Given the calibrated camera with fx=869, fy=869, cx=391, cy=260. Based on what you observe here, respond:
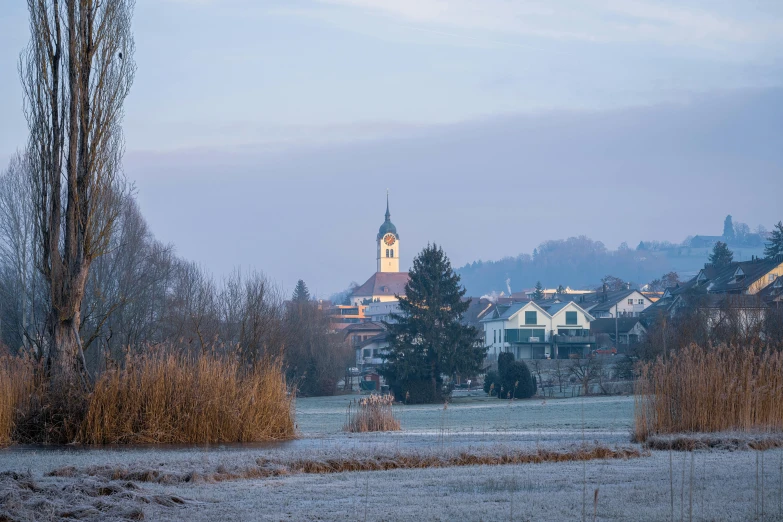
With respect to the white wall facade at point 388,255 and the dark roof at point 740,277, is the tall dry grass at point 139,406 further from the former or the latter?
the white wall facade at point 388,255

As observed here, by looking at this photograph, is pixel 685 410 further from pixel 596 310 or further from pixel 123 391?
pixel 596 310

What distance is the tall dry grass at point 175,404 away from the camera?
11891 millimetres

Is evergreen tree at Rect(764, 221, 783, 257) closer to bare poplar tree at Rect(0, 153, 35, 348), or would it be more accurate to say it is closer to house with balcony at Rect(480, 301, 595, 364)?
house with balcony at Rect(480, 301, 595, 364)

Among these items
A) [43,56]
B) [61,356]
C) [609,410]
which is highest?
[43,56]

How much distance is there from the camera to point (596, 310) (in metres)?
87.3

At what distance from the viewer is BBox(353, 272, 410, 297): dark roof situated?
543 ft

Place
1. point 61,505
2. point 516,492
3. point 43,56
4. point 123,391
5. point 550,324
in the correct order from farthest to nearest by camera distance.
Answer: point 550,324, point 43,56, point 123,391, point 516,492, point 61,505

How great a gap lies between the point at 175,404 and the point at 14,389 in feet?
7.16

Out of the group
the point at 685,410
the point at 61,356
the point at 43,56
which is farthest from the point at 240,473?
the point at 43,56

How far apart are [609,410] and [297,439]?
49.3ft

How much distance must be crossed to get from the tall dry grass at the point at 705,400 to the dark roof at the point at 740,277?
5093cm

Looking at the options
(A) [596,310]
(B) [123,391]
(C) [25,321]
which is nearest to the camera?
(B) [123,391]

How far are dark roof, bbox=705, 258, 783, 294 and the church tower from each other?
4586 inches

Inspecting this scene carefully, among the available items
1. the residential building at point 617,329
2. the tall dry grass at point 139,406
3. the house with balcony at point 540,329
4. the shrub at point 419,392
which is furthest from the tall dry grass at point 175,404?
the house with balcony at point 540,329
